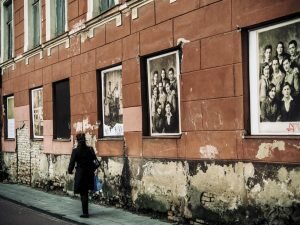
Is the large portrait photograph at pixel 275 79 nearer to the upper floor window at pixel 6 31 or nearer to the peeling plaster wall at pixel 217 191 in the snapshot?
the peeling plaster wall at pixel 217 191

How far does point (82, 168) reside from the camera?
912 centimetres

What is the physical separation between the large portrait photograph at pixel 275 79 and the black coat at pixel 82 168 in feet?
11.9

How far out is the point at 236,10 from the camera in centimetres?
697

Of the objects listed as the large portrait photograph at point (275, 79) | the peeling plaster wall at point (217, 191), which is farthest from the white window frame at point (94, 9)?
the large portrait photograph at point (275, 79)

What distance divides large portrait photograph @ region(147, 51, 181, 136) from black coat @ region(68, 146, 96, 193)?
1353mm

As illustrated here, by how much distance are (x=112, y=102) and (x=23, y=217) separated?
309 centimetres

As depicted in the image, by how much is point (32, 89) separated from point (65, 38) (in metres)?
3.13

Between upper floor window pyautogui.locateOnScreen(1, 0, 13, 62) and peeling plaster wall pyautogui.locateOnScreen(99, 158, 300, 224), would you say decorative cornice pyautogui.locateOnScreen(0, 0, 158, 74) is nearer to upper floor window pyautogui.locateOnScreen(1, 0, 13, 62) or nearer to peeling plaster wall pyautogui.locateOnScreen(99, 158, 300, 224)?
upper floor window pyautogui.locateOnScreen(1, 0, 13, 62)

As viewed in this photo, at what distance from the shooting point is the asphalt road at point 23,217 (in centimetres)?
874

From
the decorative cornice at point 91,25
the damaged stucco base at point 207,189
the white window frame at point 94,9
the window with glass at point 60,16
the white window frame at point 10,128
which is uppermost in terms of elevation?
the window with glass at point 60,16

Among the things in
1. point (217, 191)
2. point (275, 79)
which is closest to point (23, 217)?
point (217, 191)

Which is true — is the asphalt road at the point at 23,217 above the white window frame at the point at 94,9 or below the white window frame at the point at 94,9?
below

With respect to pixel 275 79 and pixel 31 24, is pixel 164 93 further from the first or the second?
pixel 31 24

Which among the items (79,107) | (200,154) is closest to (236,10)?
(200,154)
